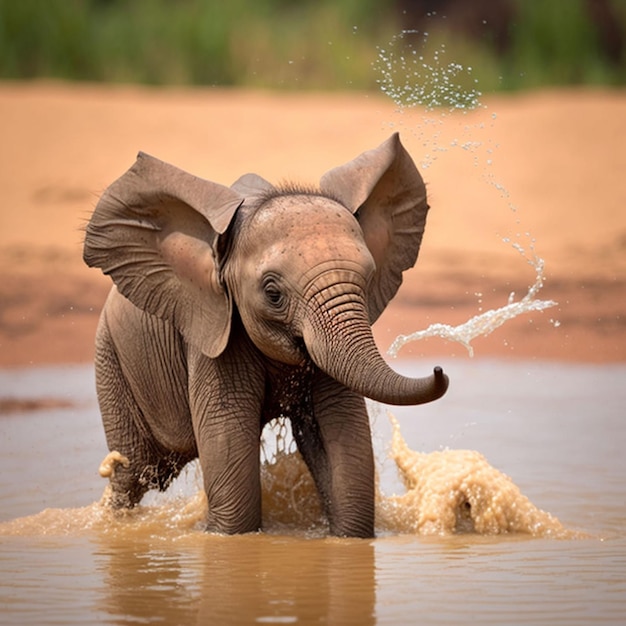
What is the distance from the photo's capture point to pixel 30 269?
1622 cm

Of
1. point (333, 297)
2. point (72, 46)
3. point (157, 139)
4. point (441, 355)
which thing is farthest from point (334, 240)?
point (72, 46)

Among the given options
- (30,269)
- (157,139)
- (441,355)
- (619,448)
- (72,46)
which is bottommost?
(619,448)

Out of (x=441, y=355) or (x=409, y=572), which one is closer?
(x=409, y=572)

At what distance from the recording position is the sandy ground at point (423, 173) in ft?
49.6

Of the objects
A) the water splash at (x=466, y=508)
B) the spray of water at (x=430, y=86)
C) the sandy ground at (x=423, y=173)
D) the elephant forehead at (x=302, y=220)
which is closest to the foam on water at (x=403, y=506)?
the water splash at (x=466, y=508)

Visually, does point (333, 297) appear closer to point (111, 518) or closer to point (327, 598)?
point (327, 598)

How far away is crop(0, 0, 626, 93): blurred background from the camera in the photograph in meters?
20.2

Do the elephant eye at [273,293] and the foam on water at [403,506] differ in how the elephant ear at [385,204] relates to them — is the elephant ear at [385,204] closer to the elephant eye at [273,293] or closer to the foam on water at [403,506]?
the foam on water at [403,506]

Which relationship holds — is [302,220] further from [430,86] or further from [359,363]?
[430,86]

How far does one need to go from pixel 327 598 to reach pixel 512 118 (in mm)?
13531

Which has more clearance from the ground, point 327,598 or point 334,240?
point 334,240

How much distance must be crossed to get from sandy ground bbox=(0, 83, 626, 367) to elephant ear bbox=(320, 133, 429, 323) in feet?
20.5

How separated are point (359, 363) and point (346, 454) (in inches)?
31.9

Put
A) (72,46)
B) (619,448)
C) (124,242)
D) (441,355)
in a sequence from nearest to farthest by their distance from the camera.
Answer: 1. (124,242)
2. (619,448)
3. (441,355)
4. (72,46)
